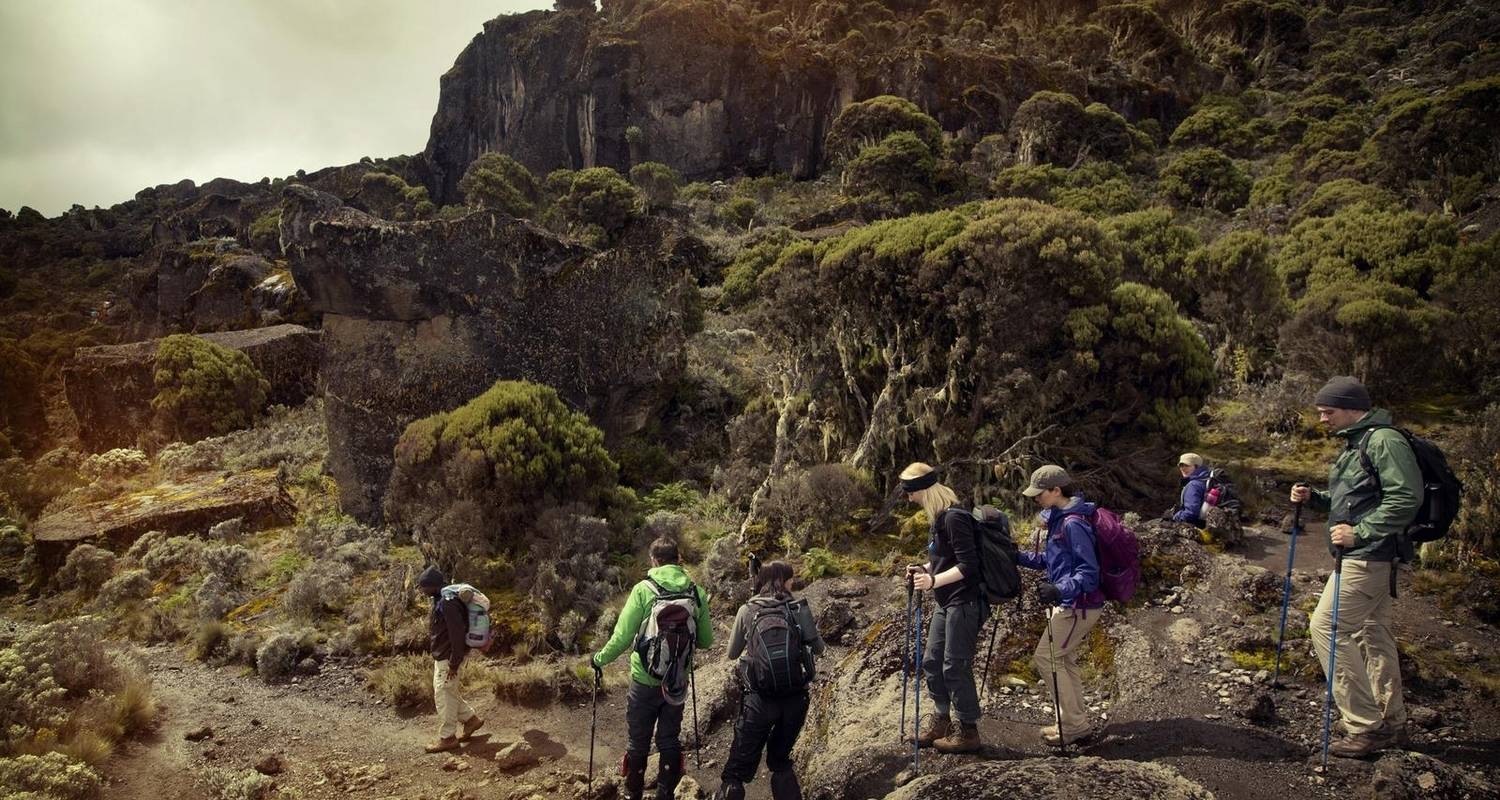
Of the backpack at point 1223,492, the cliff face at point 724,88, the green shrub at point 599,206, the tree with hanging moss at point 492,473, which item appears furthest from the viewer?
the cliff face at point 724,88

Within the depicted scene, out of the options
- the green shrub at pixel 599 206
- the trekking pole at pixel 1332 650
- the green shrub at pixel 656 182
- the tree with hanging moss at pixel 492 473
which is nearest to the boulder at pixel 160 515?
the tree with hanging moss at pixel 492 473

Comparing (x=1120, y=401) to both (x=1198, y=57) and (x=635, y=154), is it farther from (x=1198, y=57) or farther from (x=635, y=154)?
(x=1198, y=57)

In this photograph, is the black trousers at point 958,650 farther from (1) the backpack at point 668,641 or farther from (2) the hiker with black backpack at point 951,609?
(1) the backpack at point 668,641

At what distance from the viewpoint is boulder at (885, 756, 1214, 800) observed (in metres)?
3.78

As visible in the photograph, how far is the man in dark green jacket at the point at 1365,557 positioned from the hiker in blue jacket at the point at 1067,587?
125cm

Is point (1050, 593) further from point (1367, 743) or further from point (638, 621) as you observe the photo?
point (638, 621)

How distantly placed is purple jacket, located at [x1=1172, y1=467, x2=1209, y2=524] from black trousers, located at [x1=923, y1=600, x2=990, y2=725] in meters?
5.58

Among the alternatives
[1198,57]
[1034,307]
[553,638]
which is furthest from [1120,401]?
[1198,57]

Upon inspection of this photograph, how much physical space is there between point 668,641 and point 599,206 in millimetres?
36124

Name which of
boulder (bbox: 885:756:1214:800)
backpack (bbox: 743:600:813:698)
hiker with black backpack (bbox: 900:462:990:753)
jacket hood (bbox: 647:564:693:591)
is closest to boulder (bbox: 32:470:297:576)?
jacket hood (bbox: 647:564:693:591)

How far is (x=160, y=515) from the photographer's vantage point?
12625mm

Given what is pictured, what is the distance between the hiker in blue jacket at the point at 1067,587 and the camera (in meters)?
4.46

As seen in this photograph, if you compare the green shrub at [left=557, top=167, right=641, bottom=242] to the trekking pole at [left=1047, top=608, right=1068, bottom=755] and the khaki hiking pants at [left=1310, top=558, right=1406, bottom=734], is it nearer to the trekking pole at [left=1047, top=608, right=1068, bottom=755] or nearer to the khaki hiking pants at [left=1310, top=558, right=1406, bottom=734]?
the trekking pole at [left=1047, top=608, right=1068, bottom=755]

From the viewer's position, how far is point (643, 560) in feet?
35.8
